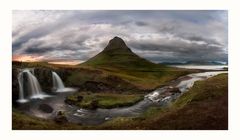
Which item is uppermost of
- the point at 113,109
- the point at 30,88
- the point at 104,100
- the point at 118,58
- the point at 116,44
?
the point at 116,44

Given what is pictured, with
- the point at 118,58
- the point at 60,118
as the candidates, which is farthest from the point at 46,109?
the point at 118,58

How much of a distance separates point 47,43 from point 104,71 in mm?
955

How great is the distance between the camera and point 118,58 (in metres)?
7.56

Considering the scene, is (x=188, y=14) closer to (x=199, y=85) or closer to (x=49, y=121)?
(x=199, y=85)

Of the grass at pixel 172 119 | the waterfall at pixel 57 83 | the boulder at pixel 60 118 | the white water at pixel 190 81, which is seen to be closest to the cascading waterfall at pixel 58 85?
the waterfall at pixel 57 83

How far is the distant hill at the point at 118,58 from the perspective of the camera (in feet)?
24.5

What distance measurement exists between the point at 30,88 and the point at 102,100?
1082mm

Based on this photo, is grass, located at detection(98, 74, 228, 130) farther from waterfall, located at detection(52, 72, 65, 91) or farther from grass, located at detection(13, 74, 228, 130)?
waterfall, located at detection(52, 72, 65, 91)

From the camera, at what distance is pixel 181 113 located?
24.4 feet

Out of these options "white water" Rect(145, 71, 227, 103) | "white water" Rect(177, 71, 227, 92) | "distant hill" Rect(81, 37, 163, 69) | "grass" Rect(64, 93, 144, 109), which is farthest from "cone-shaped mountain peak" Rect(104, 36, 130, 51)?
"white water" Rect(177, 71, 227, 92)

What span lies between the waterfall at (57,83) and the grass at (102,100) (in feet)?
0.66

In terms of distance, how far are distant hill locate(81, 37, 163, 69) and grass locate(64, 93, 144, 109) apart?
45cm

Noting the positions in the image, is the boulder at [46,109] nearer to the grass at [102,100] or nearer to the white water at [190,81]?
the grass at [102,100]

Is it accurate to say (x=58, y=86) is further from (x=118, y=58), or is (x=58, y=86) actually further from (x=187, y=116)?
(x=187, y=116)
